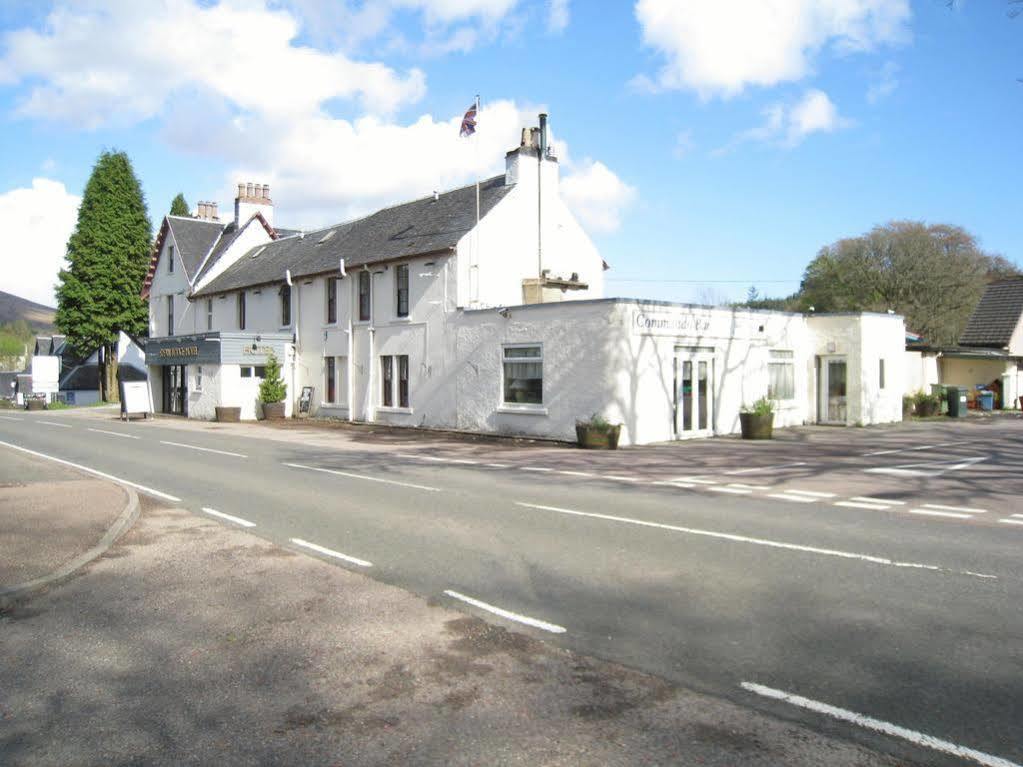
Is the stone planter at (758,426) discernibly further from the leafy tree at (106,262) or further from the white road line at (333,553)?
the leafy tree at (106,262)

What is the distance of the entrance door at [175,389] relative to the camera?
125 ft

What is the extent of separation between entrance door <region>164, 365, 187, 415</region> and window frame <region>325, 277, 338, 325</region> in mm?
10283

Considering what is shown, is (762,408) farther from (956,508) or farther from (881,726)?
(881,726)

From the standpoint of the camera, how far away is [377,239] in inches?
1200

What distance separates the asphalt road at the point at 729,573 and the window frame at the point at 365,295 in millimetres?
15157

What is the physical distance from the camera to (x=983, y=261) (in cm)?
5722

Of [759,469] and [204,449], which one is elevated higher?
[204,449]

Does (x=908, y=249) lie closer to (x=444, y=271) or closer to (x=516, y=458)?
(x=444, y=271)

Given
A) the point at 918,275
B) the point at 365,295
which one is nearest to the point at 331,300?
the point at 365,295

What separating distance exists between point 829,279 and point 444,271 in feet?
148

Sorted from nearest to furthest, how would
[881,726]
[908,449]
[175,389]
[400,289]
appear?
1. [881,726]
2. [908,449]
3. [400,289]
4. [175,389]

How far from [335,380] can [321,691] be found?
27515 millimetres

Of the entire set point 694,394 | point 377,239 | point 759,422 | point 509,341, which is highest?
point 377,239

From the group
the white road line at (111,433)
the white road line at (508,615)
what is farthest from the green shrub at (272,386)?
the white road line at (508,615)
